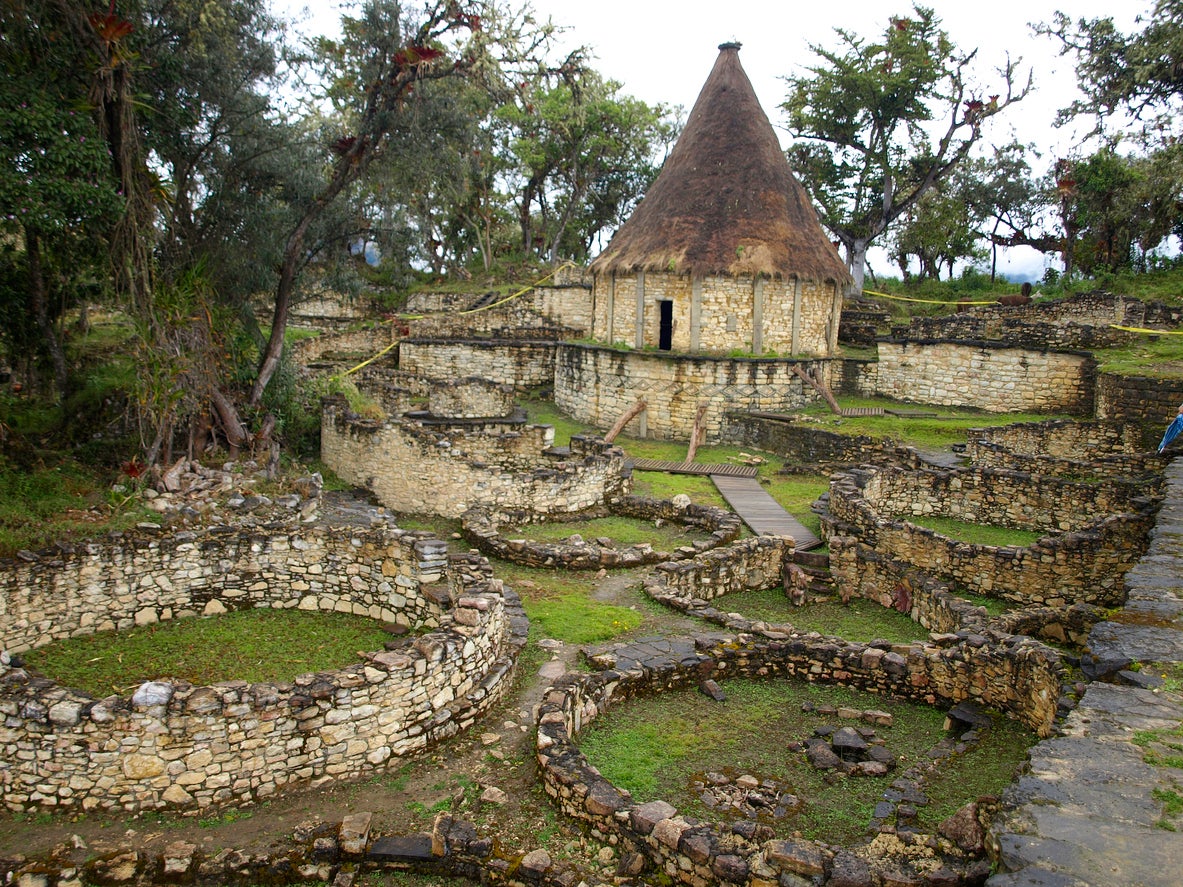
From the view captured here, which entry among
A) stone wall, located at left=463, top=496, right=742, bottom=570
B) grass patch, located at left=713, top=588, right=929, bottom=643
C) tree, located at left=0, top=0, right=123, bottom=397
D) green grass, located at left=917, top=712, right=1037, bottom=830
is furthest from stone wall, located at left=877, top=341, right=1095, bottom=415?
tree, located at left=0, top=0, right=123, bottom=397

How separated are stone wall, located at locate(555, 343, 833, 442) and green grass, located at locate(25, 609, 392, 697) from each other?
1327cm

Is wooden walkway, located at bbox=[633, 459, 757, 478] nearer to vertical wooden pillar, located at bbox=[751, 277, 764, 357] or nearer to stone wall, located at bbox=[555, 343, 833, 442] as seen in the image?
stone wall, located at bbox=[555, 343, 833, 442]

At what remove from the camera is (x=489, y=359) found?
86.8 feet

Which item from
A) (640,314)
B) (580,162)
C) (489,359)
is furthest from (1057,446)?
(580,162)

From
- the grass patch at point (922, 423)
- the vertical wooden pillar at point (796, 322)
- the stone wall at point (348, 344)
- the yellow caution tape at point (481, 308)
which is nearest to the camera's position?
the grass patch at point (922, 423)

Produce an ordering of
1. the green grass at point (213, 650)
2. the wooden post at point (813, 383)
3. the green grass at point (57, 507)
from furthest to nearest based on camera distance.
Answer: the wooden post at point (813, 383) → the green grass at point (57, 507) → the green grass at point (213, 650)

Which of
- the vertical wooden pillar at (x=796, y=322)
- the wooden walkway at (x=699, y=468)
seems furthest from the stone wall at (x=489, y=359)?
the wooden walkway at (x=699, y=468)

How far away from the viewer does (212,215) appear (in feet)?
45.5

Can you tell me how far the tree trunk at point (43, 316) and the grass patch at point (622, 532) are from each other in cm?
838

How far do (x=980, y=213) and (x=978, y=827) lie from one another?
36710 millimetres

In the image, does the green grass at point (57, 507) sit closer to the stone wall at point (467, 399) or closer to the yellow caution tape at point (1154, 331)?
the stone wall at point (467, 399)

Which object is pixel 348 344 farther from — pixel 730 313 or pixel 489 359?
pixel 730 313

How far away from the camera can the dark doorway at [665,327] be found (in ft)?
71.6

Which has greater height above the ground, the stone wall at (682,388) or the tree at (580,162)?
the tree at (580,162)
